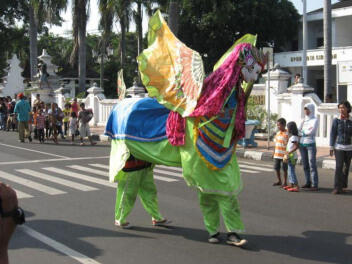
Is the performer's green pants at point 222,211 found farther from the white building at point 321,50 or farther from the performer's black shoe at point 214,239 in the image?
the white building at point 321,50

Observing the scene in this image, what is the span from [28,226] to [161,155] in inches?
85.5

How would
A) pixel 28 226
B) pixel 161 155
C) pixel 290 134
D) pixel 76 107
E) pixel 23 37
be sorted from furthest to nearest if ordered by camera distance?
pixel 23 37
pixel 76 107
pixel 290 134
pixel 28 226
pixel 161 155

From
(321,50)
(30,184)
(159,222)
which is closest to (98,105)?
(321,50)

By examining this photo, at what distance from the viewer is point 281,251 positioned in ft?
17.5

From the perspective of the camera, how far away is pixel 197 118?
5.25 meters

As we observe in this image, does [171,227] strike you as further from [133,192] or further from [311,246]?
[311,246]

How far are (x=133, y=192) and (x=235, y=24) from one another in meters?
29.6

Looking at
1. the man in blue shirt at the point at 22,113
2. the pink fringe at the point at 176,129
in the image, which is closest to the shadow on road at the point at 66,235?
the pink fringe at the point at 176,129

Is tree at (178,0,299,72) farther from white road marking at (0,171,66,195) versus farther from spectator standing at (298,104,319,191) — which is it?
white road marking at (0,171,66,195)

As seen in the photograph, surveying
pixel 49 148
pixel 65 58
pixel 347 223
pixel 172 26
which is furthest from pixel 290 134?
pixel 65 58

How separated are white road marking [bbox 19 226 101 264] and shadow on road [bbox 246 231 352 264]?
5.98 feet

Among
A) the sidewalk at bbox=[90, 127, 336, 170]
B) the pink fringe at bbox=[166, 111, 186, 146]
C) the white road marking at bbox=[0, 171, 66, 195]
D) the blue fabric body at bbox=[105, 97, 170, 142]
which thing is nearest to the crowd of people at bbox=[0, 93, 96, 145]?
the sidewalk at bbox=[90, 127, 336, 170]

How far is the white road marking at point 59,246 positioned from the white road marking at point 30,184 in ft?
7.69

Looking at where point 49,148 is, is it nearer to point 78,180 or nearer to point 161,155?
point 78,180
